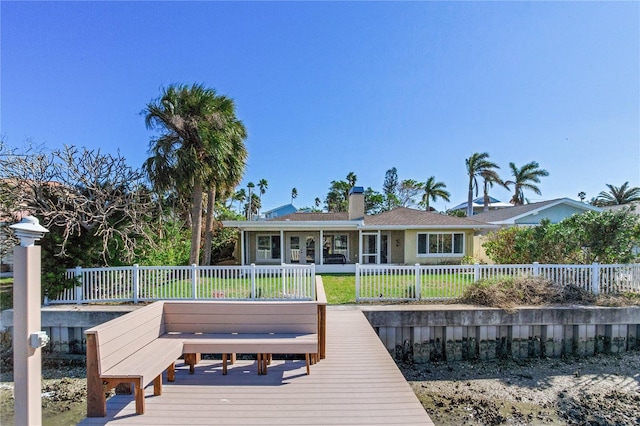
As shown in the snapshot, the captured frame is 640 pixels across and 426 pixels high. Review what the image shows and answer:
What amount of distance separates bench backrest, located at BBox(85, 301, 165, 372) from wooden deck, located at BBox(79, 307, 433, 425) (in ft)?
1.80

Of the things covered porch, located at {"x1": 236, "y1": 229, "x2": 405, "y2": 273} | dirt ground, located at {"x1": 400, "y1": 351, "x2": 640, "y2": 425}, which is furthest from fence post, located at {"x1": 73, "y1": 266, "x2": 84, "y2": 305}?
dirt ground, located at {"x1": 400, "y1": 351, "x2": 640, "y2": 425}

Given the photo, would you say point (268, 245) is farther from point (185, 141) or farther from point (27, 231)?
point (27, 231)

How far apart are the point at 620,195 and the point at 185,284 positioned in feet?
145

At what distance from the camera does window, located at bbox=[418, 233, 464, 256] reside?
15703 millimetres

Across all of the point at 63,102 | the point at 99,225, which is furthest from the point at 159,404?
the point at 63,102

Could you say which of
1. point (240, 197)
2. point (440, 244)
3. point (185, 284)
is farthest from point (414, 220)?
point (240, 197)

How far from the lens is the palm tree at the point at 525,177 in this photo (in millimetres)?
31453

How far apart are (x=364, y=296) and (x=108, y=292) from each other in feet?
22.6

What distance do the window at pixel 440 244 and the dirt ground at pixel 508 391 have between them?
8753 mm

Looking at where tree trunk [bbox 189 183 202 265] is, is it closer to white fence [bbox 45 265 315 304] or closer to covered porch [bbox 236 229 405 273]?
white fence [bbox 45 265 315 304]

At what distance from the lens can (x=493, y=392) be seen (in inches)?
224

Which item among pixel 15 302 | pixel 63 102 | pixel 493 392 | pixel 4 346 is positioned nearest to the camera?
pixel 15 302

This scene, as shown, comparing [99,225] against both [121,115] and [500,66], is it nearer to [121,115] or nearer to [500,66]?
[121,115]

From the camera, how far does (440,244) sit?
15.7m
